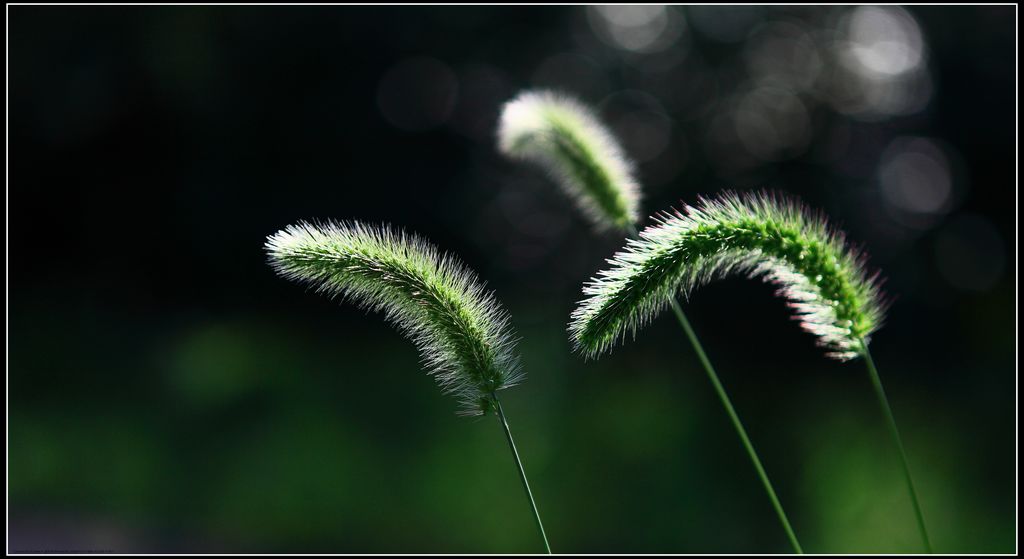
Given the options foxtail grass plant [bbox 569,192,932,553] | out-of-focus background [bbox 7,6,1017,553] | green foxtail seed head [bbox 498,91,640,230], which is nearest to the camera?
foxtail grass plant [bbox 569,192,932,553]

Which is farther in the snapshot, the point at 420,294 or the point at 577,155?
the point at 577,155

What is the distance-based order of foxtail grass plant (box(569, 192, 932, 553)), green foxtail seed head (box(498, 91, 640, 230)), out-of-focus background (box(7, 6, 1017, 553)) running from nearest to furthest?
foxtail grass plant (box(569, 192, 932, 553)) → green foxtail seed head (box(498, 91, 640, 230)) → out-of-focus background (box(7, 6, 1017, 553))

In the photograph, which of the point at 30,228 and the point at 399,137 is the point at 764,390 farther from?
the point at 30,228

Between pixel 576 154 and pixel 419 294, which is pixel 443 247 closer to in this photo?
pixel 576 154

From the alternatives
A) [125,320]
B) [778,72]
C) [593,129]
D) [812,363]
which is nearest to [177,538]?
[125,320]

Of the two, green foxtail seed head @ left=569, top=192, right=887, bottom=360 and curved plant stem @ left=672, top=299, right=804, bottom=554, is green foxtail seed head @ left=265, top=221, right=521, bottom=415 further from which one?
curved plant stem @ left=672, top=299, right=804, bottom=554

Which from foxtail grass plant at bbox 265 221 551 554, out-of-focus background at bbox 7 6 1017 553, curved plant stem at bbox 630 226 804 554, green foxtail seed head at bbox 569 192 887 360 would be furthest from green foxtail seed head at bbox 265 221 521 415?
out-of-focus background at bbox 7 6 1017 553

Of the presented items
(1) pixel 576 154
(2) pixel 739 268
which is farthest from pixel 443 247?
(2) pixel 739 268
